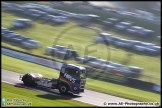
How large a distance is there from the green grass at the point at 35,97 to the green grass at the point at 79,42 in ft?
48.3

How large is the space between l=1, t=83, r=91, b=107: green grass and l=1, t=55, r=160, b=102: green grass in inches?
248

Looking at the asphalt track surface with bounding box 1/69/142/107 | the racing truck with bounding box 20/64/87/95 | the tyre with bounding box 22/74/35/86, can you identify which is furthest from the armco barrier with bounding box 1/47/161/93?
the tyre with bounding box 22/74/35/86

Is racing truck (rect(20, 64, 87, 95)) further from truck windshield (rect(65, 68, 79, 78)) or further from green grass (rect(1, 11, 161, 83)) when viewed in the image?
green grass (rect(1, 11, 161, 83))

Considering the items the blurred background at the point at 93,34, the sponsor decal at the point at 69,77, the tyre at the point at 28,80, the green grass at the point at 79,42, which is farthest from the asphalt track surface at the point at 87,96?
the green grass at the point at 79,42

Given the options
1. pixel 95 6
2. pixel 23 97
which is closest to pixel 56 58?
pixel 23 97

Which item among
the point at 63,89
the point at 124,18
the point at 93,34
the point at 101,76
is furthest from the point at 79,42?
the point at 63,89

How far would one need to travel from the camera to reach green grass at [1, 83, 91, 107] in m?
19.1

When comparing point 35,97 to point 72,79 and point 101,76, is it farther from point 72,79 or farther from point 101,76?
point 101,76

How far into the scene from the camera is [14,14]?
55.1 metres

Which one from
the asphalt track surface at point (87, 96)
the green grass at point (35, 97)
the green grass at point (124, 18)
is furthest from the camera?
the green grass at point (124, 18)

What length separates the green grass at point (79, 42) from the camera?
4003 centimetres

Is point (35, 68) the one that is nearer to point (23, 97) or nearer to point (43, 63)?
point (43, 63)

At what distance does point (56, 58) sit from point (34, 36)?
11868 millimetres

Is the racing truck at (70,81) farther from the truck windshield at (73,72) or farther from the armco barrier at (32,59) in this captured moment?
the armco barrier at (32,59)
